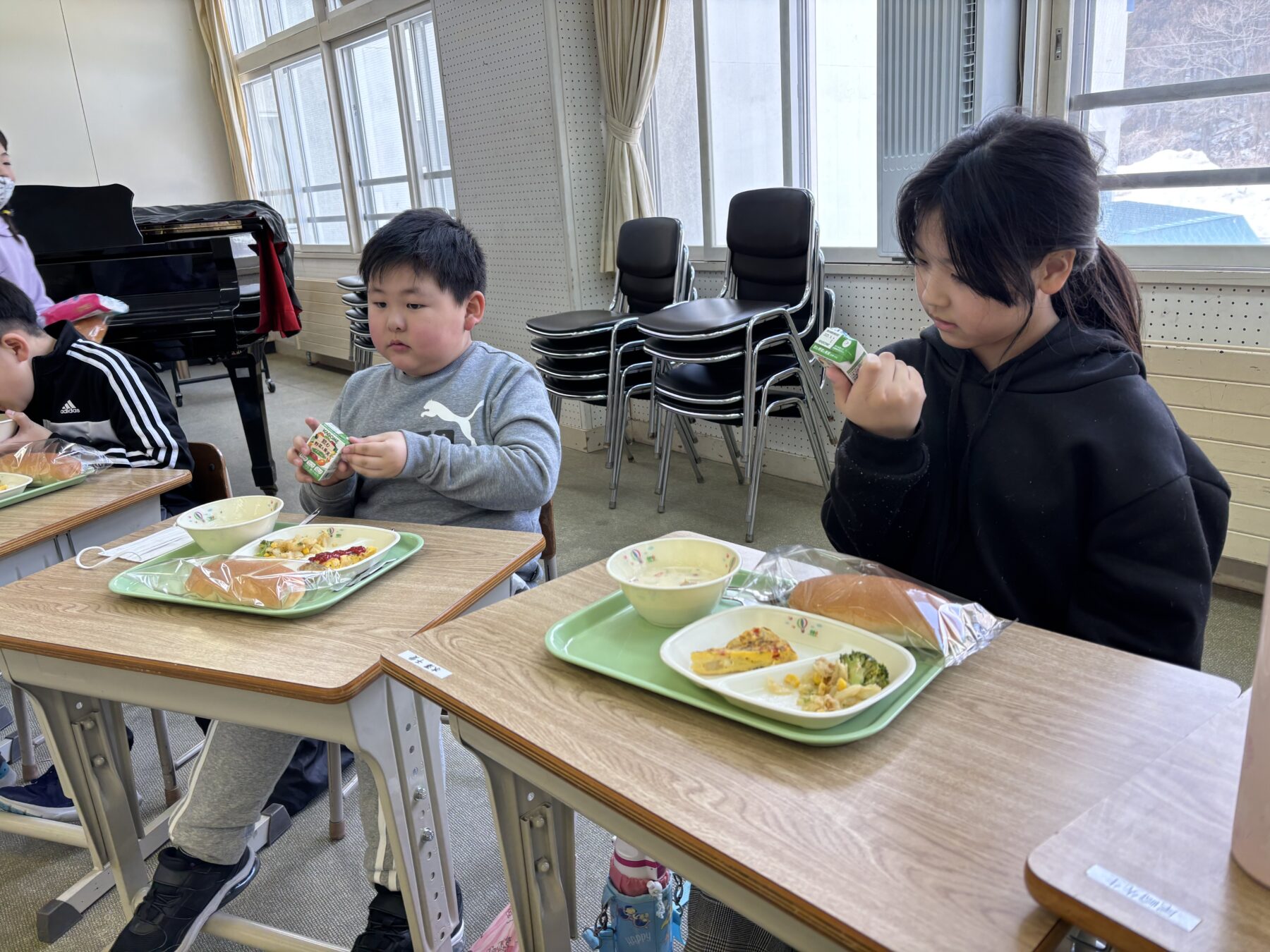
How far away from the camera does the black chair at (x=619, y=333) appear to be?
10.5ft

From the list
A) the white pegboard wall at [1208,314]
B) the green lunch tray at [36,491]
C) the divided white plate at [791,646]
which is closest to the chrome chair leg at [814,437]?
the white pegboard wall at [1208,314]

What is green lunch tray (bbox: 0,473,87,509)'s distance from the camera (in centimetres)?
147

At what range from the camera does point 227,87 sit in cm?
734

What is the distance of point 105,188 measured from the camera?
335 cm

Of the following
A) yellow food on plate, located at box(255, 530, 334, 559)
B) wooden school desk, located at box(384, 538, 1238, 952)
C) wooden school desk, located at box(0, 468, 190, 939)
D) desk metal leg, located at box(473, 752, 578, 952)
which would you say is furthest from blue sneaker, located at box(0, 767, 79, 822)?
wooden school desk, located at box(384, 538, 1238, 952)

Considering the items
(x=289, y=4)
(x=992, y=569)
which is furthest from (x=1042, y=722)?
(x=289, y=4)

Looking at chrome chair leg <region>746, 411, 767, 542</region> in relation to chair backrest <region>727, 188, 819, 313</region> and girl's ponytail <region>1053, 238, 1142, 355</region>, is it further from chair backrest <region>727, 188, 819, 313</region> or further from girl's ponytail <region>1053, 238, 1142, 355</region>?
girl's ponytail <region>1053, 238, 1142, 355</region>

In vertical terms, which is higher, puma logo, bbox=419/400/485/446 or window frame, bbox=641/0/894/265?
window frame, bbox=641/0/894/265

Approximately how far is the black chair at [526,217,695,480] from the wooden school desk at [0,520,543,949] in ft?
6.73

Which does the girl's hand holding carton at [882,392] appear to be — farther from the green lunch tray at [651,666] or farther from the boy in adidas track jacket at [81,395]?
the boy in adidas track jacket at [81,395]

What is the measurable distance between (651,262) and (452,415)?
209 centimetres

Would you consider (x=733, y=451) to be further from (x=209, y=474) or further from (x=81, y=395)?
(x=81, y=395)

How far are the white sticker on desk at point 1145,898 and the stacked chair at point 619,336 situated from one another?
2.76 meters

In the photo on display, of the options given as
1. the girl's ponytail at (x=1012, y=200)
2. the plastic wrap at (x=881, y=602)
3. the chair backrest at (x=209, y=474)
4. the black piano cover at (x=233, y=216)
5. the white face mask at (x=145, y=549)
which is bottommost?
the chair backrest at (x=209, y=474)
